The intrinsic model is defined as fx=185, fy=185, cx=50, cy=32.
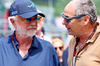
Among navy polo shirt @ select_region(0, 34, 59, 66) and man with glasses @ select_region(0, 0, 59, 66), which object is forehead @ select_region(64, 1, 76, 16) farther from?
navy polo shirt @ select_region(0, 34, 59, 66)

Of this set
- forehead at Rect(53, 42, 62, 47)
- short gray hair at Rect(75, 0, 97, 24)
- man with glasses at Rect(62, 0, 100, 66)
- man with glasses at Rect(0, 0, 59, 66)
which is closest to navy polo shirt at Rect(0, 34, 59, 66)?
man with glasses at Rect(0, 0, 59, 66)

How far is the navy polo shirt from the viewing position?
2.66 m

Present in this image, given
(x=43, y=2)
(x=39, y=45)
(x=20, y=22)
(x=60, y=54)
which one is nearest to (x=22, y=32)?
(x=20, y=22)

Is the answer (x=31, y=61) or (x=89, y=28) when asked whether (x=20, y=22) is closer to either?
(x=31, y=61)

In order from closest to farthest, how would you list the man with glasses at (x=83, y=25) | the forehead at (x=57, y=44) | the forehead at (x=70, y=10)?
the man with glasses at (x=83, y=25) < the forehead at (x=70, y=10) < the forehead at (x=57, y=44)

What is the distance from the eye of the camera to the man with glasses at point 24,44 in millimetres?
Result: 2697

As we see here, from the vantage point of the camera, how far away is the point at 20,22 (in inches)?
114

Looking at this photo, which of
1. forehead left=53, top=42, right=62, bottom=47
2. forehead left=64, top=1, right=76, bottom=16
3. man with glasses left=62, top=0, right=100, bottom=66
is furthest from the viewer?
forehead left=53, top=42, right=62, bottom=47

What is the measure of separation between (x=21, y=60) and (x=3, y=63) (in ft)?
0.84

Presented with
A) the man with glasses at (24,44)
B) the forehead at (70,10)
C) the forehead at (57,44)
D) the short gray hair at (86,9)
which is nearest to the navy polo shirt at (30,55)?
the man with glasses at (24,44)

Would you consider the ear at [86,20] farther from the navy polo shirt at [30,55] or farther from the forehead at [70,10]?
the navy polo shirt at [30,55]

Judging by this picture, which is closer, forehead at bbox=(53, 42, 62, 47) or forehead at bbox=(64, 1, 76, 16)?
forehead at bbox=(64, 1, 76, 16)

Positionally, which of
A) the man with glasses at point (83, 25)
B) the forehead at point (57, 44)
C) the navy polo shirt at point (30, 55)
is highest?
the man with glasses at point (83, 25)

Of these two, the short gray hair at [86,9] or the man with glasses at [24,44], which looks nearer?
the short gray hair at [86,9]
